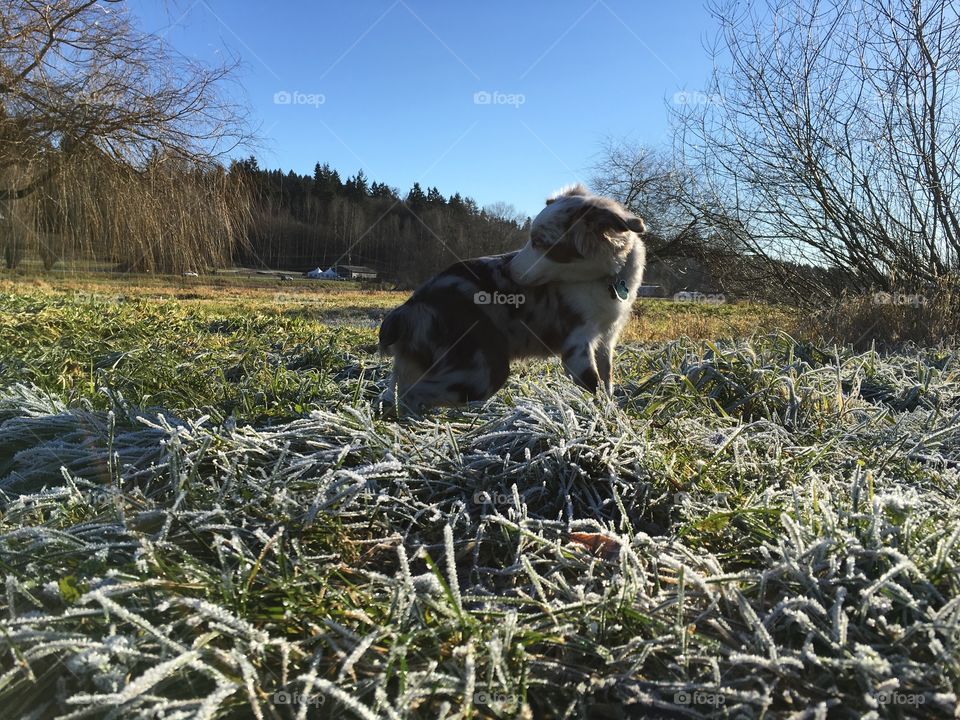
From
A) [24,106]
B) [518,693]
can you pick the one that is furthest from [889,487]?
[24,106]

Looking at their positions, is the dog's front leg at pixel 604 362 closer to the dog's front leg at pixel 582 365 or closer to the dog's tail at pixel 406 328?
the dog's front leg at pixel 582 365

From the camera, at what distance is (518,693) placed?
3.85 ft

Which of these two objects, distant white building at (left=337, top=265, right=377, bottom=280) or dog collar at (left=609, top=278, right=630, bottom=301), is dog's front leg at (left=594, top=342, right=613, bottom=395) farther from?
distant white building at (left=337, top=265, right=377, bottom=280)

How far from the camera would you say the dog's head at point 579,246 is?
139 inches

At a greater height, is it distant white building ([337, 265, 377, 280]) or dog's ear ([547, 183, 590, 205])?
distant white building ([337, 265, 377, 280])

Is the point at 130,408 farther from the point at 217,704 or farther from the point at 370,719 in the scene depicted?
the point at 370,719

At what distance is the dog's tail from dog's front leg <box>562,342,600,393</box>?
2.81 ft

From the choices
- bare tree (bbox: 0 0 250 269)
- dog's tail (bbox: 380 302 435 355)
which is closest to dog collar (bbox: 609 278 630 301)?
dog's tail (bbox: 380 302 435 355)

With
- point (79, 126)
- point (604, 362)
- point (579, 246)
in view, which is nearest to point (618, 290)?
point (579, 246)

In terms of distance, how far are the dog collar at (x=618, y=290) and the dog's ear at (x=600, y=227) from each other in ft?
0.76

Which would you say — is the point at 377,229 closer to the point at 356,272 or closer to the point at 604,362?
the point at 356,272

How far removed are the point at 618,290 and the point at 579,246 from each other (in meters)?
0.36

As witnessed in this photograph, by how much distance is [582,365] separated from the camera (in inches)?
135

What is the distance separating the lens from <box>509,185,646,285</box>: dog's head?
3537mm
